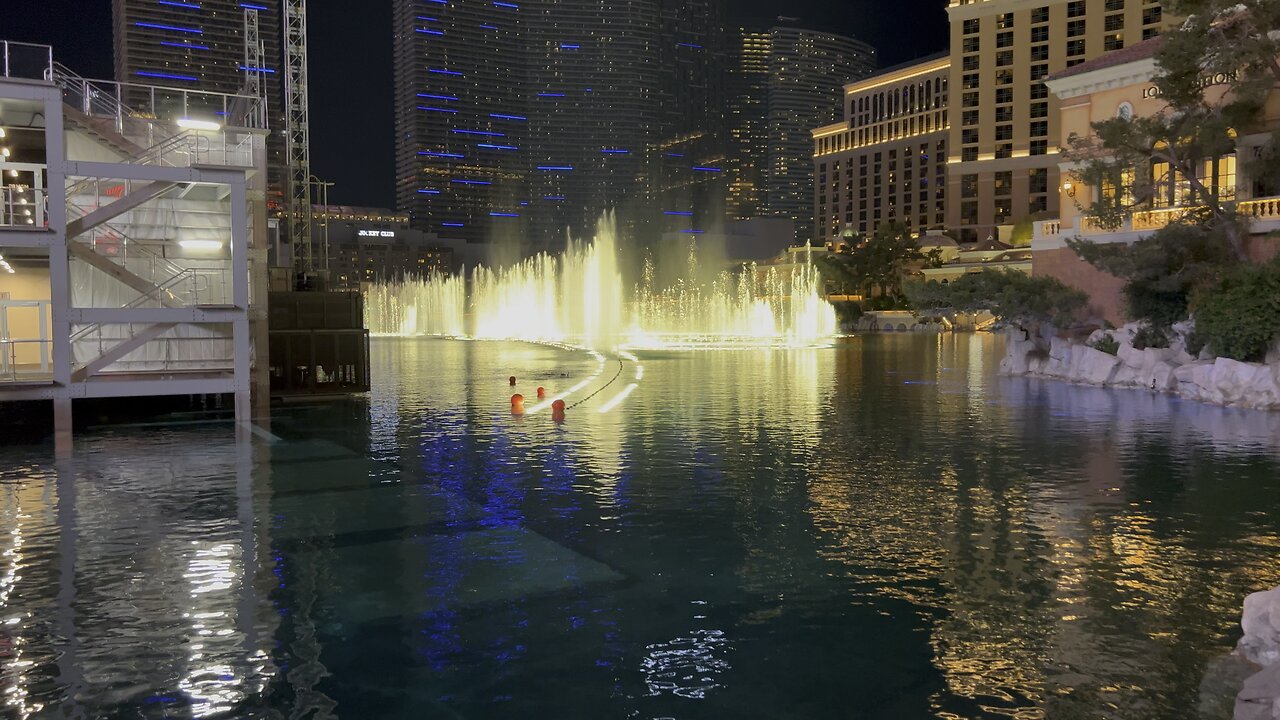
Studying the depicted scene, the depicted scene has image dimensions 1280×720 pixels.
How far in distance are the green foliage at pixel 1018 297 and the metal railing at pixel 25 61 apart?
26.0 metres

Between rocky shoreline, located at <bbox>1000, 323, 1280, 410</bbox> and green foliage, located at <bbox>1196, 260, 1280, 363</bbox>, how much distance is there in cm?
48

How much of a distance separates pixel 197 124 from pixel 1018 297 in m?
24.7

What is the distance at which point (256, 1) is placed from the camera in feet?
336

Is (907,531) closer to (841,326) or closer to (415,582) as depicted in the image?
(415,582)

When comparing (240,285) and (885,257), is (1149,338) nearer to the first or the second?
(240,285)

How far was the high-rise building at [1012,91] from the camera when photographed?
4205 inches

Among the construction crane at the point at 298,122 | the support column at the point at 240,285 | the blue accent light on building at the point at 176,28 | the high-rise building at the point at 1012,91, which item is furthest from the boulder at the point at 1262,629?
the blue accent light on building at the point at 176,28

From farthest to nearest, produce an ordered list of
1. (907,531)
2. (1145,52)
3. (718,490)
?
(1145,52), (718,490), (907,531)

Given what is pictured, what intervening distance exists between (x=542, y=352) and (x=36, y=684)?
42580 mm

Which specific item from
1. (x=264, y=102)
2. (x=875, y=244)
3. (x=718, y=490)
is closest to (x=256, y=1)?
(x=875, y=244)

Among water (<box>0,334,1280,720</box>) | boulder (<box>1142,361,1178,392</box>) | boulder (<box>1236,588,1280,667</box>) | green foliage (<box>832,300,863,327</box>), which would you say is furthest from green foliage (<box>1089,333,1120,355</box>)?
green foliage (<box>832,300,863,327</box>)

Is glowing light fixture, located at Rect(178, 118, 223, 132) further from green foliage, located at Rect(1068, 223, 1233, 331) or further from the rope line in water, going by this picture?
green foliage, located at Rect(1068, 223, 1233, 331)

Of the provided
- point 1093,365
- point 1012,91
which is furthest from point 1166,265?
point 1012,91

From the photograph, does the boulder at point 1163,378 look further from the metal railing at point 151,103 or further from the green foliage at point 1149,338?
the metal railing at point 151,103
